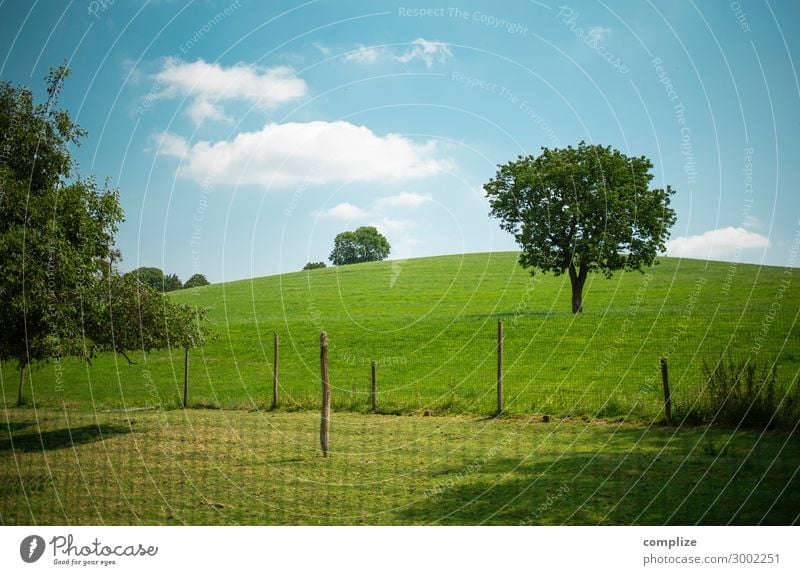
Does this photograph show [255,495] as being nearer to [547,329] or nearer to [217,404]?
[217,404]

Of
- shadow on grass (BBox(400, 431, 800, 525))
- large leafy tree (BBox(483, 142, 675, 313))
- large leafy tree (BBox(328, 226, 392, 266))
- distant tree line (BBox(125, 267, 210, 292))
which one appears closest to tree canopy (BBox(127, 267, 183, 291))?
distant tree line (BBox(125, 267, 210, 292))

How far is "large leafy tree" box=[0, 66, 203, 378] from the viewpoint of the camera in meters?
12.6

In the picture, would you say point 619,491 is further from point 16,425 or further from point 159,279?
point 159,279

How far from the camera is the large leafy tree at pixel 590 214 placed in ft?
141

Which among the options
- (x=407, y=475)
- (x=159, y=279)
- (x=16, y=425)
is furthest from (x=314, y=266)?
(x=407, y=475)

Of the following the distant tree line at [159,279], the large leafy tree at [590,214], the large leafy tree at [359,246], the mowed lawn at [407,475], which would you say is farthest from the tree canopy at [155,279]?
the large leafy tree at [590,214]

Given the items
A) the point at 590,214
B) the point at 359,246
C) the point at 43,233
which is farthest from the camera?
the point at 359,246

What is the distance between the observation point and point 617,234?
43406 mm

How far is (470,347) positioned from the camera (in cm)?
3506

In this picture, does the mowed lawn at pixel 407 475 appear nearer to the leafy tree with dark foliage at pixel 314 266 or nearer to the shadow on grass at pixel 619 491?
the shadow on grass at pixel 619 491

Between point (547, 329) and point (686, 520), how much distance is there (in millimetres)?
30106

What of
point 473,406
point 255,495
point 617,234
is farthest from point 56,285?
point 617,234

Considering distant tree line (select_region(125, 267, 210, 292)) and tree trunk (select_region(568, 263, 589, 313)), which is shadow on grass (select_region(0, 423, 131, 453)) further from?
tree trunk (select_region(568, 263, 589, 313))

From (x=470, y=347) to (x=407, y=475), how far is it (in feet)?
79.7
